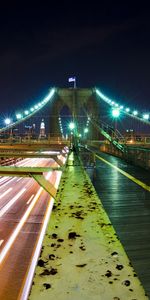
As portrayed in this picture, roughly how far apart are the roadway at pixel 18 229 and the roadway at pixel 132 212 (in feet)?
4.96

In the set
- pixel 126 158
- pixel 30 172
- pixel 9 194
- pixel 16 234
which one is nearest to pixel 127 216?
pixel 30 172

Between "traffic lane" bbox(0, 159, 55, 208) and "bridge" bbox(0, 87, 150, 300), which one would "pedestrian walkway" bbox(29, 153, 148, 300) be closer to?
"bridge" bbox(0, 87, 150, 300)

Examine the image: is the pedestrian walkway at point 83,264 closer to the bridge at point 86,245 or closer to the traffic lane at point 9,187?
the bridge at point 86,245

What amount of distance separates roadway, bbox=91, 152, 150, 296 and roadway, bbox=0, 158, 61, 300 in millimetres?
1511

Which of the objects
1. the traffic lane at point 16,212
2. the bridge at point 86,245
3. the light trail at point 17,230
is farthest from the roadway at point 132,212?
the traffic lane at point 16,212

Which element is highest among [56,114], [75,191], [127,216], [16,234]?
[56,114]

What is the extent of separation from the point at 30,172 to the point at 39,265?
530 cm

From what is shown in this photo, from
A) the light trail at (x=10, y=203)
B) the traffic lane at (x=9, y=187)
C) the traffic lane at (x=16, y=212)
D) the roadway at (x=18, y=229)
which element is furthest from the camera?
the traffic lane at (x=9, y=187)

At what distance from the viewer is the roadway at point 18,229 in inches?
420

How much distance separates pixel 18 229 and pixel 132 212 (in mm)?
11401

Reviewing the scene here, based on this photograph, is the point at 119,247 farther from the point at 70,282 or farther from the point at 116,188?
the point at 116,188

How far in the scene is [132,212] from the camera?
6762mm

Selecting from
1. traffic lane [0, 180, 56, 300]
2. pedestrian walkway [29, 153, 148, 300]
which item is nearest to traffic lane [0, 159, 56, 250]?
traffic lane [0, 180, 56, 300]

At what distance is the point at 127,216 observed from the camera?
21.1ft
